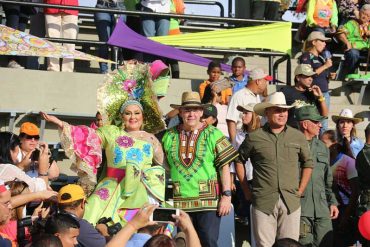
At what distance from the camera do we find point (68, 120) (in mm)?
11766

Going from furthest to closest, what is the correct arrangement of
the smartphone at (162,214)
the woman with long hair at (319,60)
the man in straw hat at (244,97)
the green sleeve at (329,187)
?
the woman with long hair at (319,60), the man in straw hat at (244,97), the green sleeve at (329,187), the smartphone at (162,214)

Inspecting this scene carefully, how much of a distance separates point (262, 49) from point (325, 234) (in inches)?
177

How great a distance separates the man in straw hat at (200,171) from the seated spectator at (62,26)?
357 cm

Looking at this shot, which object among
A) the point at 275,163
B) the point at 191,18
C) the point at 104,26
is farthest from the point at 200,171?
the point at 104,26

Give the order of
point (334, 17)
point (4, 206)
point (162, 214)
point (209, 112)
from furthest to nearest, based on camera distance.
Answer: point (334, 17) < point (209, 112) < point (162, 214) < point (4, 206)

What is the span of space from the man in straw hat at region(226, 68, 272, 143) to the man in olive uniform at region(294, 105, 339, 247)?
1135mm

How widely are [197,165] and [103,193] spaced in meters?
0.90

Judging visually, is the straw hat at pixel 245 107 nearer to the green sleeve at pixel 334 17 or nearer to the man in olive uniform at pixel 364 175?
the man in olive uniform at pixel 364 175

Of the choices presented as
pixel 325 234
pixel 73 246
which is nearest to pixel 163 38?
pixel 325 234

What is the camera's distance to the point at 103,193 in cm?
896

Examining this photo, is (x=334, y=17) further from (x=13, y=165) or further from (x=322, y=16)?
(x=13, y=165)

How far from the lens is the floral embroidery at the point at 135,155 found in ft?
29.9

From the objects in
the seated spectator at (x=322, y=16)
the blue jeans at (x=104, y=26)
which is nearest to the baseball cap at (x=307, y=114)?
the blue jeans at (x=104, y=26)

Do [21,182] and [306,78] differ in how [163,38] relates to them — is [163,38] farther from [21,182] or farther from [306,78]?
[21,182]
